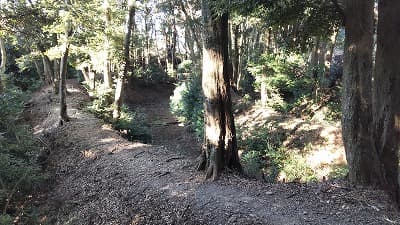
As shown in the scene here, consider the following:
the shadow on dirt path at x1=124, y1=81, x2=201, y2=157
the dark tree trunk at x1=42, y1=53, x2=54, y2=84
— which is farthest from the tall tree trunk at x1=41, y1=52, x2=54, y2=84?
the shadow on dirt path at x1=124, y1=81, x2=201, y2=157

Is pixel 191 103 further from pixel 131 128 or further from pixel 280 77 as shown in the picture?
pixel 280 77

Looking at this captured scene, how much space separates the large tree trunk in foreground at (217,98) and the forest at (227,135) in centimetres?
2

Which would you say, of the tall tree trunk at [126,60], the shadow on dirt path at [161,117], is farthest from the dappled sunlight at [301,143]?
the tall tree trunk at [126,60]

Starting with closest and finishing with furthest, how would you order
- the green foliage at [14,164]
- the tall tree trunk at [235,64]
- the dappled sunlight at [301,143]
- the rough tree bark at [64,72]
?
the green foliage at [14,164], the dappled sunlight at [301,143], the rough tree bark at [64,72], the tall tree trunk at [235,64]

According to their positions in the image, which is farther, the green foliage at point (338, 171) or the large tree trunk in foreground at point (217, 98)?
the green foliage at point (338, 171)

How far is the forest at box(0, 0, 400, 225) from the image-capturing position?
6.09 metres

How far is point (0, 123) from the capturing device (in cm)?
963

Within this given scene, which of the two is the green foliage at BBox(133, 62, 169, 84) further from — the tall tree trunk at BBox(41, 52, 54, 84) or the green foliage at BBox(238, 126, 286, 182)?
the green foliage at BBox(238, 126, 286, 182)

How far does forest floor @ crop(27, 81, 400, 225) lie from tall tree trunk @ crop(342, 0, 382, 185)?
0.41 m

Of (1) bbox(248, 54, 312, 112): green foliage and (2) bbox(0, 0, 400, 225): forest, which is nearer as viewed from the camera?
(2) bbox(0, 0, 400, 225): forest

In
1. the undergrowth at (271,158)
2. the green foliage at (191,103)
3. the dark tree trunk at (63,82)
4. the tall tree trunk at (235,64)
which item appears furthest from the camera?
the tall tree trunk at (235,64)

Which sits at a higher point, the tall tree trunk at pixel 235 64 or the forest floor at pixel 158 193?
the tall tree trunk at pixel 235 64

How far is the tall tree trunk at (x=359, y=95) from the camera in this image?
6016 mm

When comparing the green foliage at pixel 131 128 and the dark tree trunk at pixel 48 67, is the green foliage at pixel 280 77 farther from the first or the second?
the dark tree trunk at pixel 48 67
